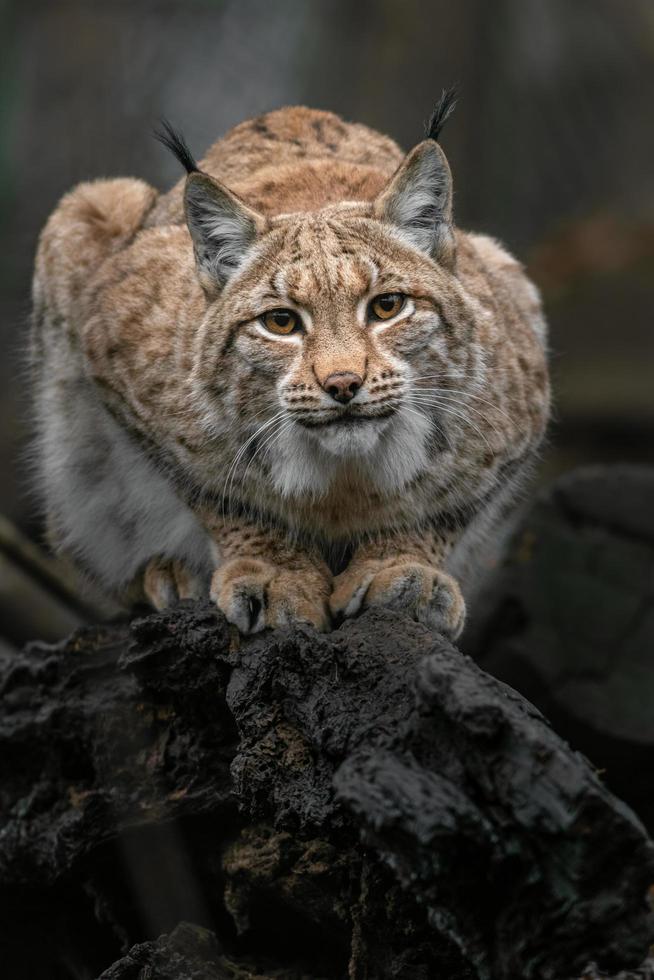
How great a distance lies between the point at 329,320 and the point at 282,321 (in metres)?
0.24

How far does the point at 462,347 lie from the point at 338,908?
206 cm

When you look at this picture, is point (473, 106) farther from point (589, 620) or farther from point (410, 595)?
point (410, 595)

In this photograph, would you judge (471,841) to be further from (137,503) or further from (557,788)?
(137,503)

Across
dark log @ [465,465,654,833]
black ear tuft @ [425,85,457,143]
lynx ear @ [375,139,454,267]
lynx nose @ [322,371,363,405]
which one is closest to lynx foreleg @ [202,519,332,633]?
lynx nose @ [322,371,363,405]

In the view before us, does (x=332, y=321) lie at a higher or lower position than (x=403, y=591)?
higher

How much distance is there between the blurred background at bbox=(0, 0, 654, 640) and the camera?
977 centimetres

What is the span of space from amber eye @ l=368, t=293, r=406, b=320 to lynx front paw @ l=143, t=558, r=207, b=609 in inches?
55.6

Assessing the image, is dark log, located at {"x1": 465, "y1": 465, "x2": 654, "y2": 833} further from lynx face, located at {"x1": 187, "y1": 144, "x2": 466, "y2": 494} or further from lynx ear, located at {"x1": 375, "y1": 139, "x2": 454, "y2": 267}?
lynx ear, located at {"x1": 375, "y1": 139, "x2": 454, "y2": 267}

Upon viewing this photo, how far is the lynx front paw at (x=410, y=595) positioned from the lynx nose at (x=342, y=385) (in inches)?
26.7

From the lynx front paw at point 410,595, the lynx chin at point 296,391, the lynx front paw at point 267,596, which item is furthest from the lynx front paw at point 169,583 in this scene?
the lynx front paw at point 410,595

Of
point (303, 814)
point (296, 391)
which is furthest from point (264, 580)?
point (303, 814)

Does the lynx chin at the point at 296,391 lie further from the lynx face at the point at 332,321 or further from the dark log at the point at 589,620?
the dark log at the point at 589,620

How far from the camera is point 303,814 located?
3115mm

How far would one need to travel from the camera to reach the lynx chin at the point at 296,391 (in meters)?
4.10
